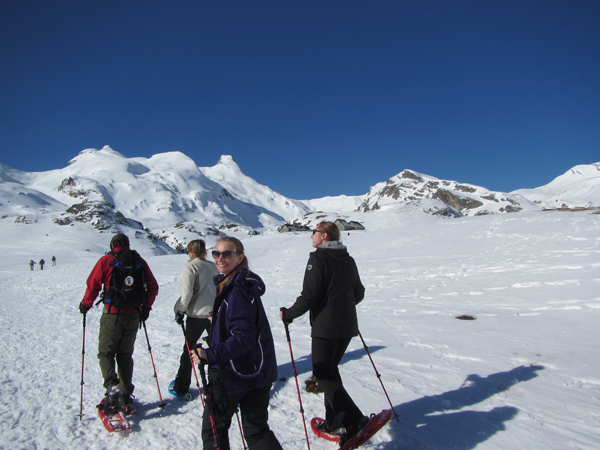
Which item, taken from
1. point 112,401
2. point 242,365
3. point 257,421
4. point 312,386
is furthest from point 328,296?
point 112,401

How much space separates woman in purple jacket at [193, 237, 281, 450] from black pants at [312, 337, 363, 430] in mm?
804

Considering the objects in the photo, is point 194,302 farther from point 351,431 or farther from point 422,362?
point 422,362

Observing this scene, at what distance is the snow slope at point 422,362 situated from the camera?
12.0 feet

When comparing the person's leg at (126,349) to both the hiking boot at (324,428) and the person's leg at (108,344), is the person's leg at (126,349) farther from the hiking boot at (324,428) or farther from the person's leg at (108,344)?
the hiking boot at (324,428)

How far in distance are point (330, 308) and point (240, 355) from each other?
112 cm

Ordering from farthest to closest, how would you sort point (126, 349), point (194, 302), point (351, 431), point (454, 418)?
point (194, 302), point (126, 349), point (454, 418), point (351, 431)

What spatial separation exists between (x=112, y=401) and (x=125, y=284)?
1.36m

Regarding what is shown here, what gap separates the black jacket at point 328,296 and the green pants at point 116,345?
2084mm

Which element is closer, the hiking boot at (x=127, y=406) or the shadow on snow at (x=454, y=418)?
the shadow on snow at (x=454, y=418)

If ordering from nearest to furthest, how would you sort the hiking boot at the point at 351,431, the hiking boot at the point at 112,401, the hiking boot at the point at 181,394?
the hiking boot at the point at 351,431, the hiking boot at the point at 112,401, the hiking boot at the point at 181,394

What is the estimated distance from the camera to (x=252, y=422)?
8.51 ft

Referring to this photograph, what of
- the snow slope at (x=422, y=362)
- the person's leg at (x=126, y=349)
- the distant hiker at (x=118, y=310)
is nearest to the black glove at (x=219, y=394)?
the snow slope at (x=422, y=362)

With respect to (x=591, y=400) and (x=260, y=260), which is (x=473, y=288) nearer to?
(x=591, y=400)

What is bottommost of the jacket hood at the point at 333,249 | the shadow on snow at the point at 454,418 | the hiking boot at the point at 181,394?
the shadow on snow at the point at 454,418
